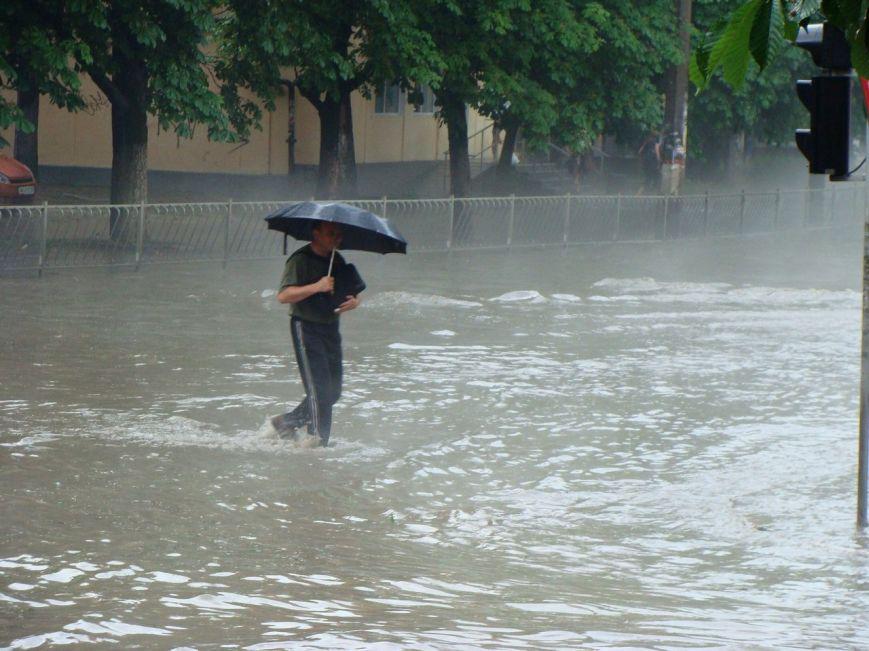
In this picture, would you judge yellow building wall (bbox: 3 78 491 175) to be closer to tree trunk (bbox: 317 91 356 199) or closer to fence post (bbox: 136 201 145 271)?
tree trunk (bbox: 317 91 356 199)

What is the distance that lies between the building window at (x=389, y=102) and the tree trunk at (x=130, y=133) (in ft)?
60.4

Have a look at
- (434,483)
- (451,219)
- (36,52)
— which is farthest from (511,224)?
(434,483)

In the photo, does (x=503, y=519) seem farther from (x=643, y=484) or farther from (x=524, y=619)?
(x=524, y=619)

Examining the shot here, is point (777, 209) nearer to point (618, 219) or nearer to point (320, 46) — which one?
point (618, 219)

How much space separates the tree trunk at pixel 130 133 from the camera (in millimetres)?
22859

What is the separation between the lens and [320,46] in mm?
25047

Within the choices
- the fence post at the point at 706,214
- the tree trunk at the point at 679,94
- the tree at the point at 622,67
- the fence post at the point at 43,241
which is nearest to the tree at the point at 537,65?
the tree at the point at 622,67

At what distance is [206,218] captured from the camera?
21.4 m

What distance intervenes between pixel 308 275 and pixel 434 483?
1.55m

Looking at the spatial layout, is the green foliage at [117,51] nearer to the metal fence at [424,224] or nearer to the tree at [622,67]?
the metal fence at [424,224]

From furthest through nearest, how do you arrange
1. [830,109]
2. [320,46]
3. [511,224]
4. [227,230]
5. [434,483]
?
[511,224] < [320,46] < [227,230] < [434,483] < [830,109]

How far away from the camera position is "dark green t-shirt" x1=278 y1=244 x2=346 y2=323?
8.92 meters

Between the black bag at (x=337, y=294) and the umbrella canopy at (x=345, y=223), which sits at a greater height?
the umbrella canopy at (x=345, y=223)

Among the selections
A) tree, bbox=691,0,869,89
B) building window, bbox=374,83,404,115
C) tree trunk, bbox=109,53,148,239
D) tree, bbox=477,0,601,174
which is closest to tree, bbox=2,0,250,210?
tree trunk, bbox=109,53,148,239
